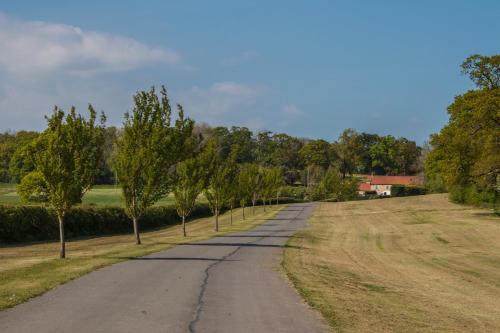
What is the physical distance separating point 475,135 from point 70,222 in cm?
3357

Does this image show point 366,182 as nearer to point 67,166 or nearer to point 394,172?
point 394,172

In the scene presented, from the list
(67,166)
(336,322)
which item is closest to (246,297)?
(336,322)

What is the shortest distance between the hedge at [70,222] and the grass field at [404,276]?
19.6 metres

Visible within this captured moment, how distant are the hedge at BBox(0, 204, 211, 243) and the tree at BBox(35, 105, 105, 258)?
69.2 ft

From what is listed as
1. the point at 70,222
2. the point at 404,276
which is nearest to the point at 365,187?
the point at 70,222

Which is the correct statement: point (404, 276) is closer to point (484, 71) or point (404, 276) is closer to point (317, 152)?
point (484, 71)

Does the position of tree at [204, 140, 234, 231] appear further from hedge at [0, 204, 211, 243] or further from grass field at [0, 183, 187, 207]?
grass field at [0, 183, 187, 207]

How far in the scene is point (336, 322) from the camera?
402 inches

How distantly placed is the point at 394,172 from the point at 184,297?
164320 mm

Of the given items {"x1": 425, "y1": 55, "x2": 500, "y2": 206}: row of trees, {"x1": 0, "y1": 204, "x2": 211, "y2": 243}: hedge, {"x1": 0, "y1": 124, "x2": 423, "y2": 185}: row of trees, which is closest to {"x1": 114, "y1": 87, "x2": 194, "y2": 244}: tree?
{"x1": 0, "y1": 204, "x2": 211, "y2": 243}: hedge

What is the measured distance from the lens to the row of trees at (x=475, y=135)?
45031 mm

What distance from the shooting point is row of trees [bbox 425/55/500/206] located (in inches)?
1773

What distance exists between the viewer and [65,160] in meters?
21.2

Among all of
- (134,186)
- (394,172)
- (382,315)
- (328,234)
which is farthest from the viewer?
(394,172)
